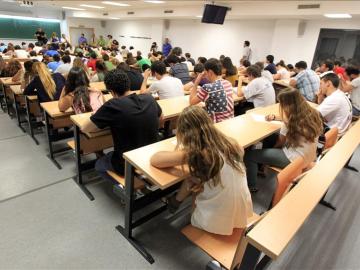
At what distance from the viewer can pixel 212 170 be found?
127 cm

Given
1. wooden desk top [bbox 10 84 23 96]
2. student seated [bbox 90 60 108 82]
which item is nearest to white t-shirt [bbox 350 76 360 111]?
student seated [bbox 90 60 108 82]

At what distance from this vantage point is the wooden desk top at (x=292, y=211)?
3.29 feet

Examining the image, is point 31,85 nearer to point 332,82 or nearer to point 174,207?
point 174,207

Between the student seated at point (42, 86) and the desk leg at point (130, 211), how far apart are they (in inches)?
84.2

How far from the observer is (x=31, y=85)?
3041 mm

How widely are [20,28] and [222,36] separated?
40.7 feet

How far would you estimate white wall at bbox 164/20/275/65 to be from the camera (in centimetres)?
883

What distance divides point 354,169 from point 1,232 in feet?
13.5

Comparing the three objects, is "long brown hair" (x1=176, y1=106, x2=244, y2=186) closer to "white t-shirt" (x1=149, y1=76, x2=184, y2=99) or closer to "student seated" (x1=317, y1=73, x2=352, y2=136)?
"white t-shirt" (x1=149, y1=76, x2=184, y2=99)

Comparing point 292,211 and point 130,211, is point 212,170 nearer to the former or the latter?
point 292,211

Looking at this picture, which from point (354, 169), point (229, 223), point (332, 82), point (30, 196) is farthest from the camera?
point (354, 169)

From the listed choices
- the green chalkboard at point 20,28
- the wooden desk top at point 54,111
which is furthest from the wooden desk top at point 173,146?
the green chalkboard at point 20,28

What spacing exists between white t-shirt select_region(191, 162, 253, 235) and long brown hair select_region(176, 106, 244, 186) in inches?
1.7

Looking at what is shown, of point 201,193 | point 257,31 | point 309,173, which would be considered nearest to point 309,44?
point 257,31
